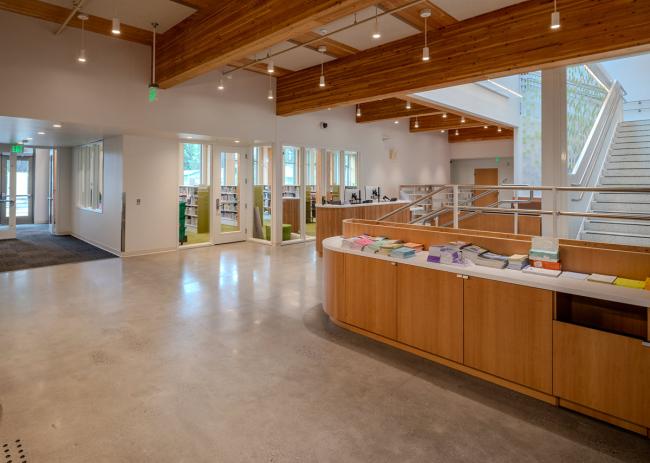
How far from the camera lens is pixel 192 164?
13211 mm

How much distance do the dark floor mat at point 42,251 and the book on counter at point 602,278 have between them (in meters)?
8.45

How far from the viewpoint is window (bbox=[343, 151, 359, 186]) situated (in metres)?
12.5

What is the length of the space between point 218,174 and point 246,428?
26.4ft

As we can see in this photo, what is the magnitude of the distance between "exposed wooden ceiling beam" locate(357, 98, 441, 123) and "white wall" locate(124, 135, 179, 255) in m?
5.67

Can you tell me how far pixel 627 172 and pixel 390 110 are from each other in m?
5.84

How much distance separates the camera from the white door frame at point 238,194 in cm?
988

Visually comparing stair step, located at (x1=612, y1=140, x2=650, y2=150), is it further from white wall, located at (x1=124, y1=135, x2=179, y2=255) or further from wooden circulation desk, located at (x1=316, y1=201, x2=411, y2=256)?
white wall, located at (x1=124, y1=135, x2=179, y2=255)

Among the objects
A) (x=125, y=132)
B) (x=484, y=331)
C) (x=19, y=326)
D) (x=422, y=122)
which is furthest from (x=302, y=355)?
(x=422, y=122)

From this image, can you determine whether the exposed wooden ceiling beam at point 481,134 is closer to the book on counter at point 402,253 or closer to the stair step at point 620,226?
the stair step at point 620,226

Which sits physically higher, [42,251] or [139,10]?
→ [139,10]

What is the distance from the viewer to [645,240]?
5.84 metres

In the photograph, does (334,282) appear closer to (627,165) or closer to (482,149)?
(627,165)

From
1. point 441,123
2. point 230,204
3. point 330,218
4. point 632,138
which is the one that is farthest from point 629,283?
point 441,123

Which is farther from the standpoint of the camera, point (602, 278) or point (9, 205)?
point (9, 205)
